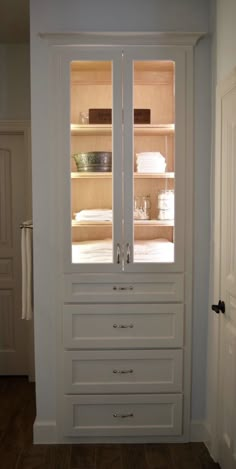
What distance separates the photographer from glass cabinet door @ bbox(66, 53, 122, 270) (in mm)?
2998

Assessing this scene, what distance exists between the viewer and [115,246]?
304 centimetres

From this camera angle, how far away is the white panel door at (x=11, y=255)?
14.0 feet

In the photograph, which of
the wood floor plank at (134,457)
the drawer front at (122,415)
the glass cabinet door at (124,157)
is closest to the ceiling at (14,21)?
the glass cabinet door at (124,157)

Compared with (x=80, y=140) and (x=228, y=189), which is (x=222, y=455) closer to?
(x=228, y=189)

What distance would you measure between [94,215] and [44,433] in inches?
54.8

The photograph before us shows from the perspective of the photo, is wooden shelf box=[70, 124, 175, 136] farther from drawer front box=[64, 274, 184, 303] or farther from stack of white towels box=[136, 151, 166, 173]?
drawer front box=[64, 274, 184, 303]

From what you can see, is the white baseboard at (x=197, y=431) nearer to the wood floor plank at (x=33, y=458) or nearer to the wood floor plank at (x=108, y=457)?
the wood floor plank at (x=108, y=457)

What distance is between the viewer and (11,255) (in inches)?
170

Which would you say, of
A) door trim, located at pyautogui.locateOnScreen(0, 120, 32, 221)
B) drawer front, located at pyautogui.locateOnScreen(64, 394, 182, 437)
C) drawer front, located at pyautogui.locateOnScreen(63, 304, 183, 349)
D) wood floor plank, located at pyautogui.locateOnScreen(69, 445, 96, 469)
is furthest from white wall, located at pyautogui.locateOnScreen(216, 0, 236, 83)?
wood floor plank, located at pyautogui.locateOnScreen(69, 445, 96, 469)

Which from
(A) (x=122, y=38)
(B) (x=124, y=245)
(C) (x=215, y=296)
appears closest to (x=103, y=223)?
(B) (x=124, y=245)

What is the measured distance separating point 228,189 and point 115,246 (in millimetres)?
774

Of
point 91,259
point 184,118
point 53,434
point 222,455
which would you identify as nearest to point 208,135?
point 184,118

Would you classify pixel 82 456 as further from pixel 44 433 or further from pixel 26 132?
pixel 26 132

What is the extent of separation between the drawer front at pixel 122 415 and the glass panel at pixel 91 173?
2.91 ft
